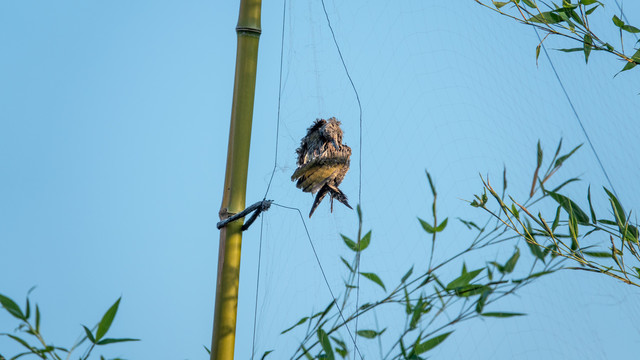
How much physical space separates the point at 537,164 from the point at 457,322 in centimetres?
19

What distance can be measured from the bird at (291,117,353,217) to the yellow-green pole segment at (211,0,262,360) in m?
0.08

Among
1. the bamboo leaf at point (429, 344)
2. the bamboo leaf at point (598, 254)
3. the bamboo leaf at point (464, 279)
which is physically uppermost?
the bamboo leaf at point (598, 254)

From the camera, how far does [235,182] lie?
3.01 feet

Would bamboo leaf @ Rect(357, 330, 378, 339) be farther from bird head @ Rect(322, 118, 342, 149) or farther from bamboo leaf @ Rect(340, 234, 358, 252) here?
bird head @ Rect(322, 118, 342, 149)

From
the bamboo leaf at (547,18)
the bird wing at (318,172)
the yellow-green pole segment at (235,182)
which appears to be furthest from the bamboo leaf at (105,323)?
the bamboo leaf at (547,18)

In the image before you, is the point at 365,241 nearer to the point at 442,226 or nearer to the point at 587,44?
the point at 442,226

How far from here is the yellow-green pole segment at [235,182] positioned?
0.88 metres

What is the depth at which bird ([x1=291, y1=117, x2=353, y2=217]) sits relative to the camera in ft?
2.89

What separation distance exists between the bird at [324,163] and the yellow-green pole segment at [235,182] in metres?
0.08

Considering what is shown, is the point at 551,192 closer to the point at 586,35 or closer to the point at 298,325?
the point at 586,35

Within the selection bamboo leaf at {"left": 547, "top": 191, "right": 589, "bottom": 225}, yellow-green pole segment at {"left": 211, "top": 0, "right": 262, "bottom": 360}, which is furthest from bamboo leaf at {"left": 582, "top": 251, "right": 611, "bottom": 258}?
yellow-green pole segment at {"left": 211, "top": 0, "right": 262, "bottom": 360}

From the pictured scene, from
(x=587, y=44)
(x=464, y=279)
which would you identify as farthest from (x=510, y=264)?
(x=587, y=44)

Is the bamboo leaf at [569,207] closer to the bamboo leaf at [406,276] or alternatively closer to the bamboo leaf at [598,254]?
the bamboo leaf at [598,254]

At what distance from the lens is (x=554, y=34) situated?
2.77ft
